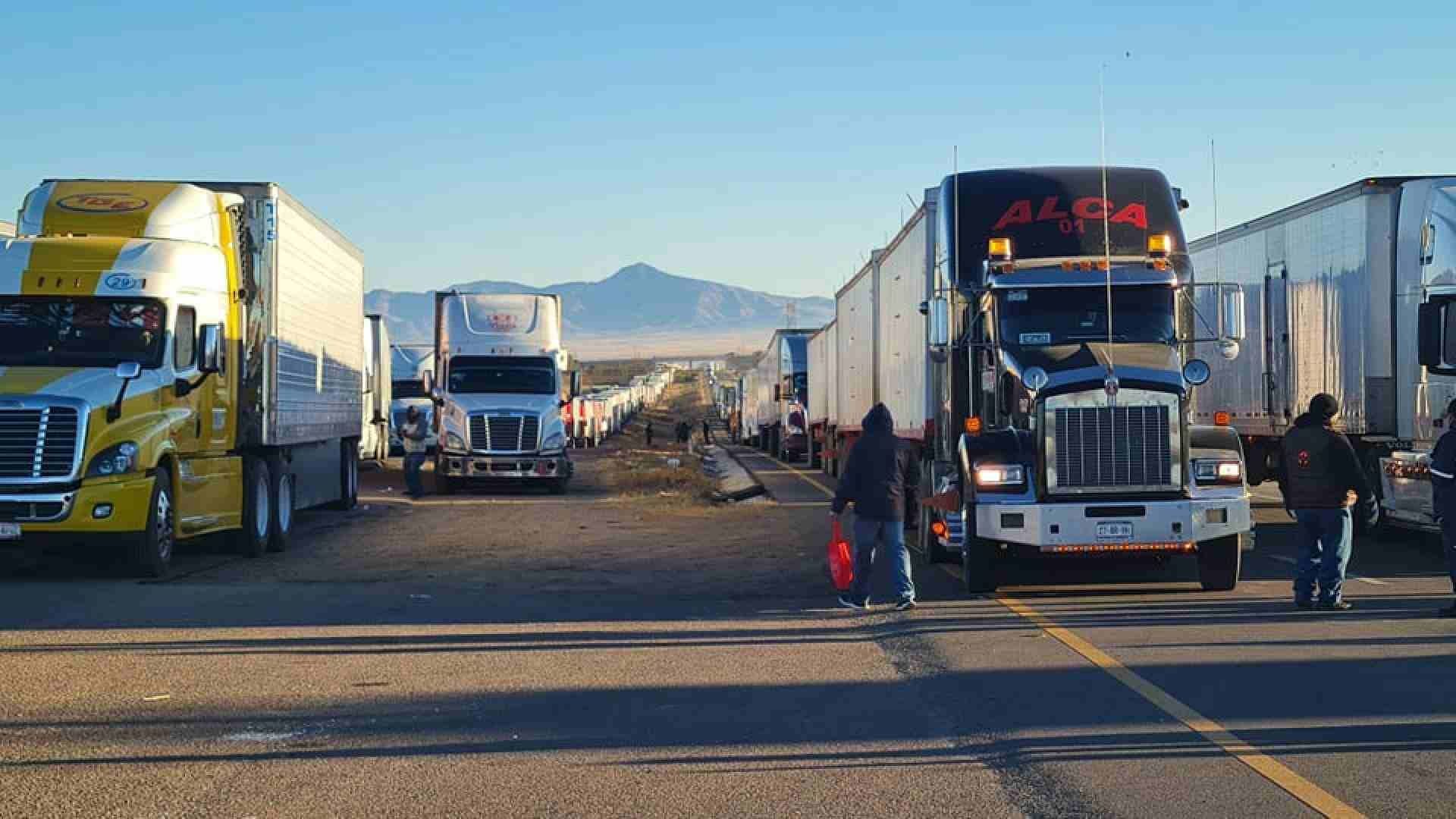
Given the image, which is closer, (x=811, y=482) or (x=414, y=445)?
(x=414, y=445)

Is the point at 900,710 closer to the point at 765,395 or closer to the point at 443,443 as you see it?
the point at 443,443

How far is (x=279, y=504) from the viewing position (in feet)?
69.8

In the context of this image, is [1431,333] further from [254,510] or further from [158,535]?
[254,510]

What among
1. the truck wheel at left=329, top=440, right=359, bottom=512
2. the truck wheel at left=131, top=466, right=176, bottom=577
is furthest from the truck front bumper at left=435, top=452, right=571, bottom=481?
the truck wheel at left=131, top=466, right=176, bottom=577

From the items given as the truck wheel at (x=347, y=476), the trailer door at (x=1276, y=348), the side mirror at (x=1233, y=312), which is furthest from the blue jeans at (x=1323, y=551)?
the truck wheel at (x=347, y=476)

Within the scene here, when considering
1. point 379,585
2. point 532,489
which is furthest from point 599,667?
point 532,489

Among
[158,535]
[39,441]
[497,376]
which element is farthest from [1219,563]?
[497,376]

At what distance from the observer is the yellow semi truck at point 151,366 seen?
1614 cm

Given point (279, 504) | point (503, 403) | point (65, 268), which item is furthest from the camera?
point (503, 403)

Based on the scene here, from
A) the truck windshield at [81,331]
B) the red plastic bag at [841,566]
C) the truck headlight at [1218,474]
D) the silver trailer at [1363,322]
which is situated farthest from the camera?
the silver trailer at [1363,322]

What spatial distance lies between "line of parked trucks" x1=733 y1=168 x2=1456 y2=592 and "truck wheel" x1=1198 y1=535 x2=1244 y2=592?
0.06ft

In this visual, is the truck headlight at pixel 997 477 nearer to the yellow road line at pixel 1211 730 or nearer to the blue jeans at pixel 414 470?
the yellow road line at pixel 1211 730

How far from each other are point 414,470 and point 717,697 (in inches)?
955

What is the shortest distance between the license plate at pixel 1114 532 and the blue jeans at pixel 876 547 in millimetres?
1667
